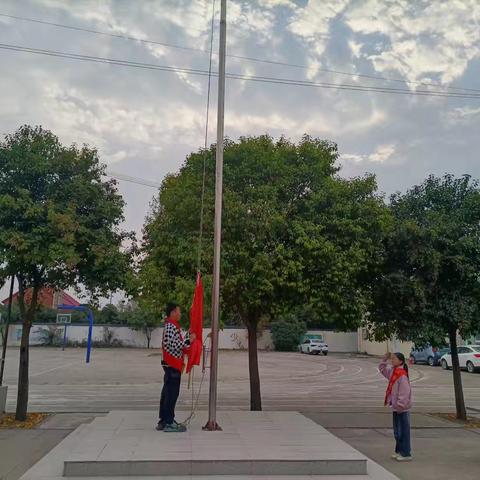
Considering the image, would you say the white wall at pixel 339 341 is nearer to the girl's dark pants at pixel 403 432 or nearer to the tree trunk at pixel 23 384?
the tree trunk at pixel 23 384

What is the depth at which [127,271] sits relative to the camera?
11773 millimetres

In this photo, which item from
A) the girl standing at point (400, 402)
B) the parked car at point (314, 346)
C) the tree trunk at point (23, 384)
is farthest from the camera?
the parked car at point (314, 346)

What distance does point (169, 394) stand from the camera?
880cm

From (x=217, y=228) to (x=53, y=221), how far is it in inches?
138

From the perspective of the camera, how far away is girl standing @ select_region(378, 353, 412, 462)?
8703 mm

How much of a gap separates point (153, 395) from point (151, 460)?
11678mm

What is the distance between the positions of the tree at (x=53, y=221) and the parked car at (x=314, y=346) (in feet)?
121

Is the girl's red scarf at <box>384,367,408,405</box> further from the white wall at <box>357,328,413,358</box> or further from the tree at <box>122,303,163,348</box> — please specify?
the tree at <box>122,303,163,348</box>

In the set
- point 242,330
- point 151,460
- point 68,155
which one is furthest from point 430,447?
point 242,330

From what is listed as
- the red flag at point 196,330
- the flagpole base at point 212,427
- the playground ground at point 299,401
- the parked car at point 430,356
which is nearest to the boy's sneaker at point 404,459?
the playground ground at point 299,401

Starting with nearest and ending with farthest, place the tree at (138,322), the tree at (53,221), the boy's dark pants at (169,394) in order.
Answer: the boy's dark pants at (169,394), the tree at (53,221), the tree at (138,322)

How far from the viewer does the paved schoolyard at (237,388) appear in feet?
52.5

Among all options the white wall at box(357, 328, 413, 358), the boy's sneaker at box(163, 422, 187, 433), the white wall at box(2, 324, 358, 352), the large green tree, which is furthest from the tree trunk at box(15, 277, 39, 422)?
the white wall at box(2, 324, 358, 352)

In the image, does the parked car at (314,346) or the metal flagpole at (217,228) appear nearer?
the metal flagpole at (217,228)
